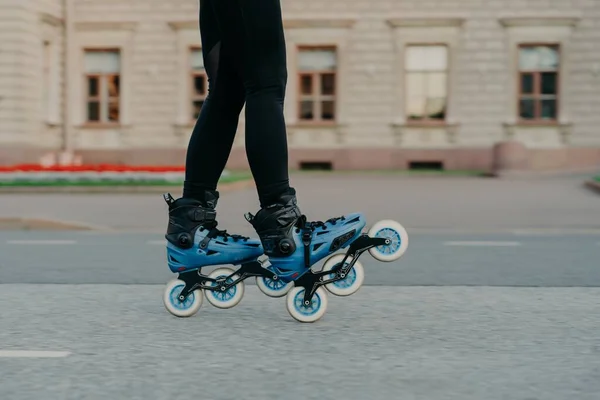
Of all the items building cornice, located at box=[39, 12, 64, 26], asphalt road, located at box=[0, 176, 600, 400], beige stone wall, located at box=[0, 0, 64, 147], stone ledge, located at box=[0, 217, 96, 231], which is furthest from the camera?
building cornice, located at box=[39, 12, 64, 26]

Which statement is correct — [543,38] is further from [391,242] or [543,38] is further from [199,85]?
[391,242]

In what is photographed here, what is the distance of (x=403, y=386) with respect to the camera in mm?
3510

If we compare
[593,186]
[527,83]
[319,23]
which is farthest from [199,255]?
[527,83]

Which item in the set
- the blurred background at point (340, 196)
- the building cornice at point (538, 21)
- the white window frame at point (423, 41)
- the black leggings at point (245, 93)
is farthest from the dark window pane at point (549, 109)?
the black leggings at point (245, 93)

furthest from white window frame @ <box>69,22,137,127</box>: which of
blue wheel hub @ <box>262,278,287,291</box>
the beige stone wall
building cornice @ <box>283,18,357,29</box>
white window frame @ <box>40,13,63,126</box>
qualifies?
blue wheel hub @ <box>262,278,287,291</box>

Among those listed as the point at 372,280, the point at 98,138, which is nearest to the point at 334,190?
the point at 98,138

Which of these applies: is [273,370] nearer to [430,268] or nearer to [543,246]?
[430,268]

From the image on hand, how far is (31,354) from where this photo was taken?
4051 mm

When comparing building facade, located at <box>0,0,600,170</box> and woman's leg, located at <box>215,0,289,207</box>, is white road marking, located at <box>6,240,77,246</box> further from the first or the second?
building facade, located at <box>0,0,600,170</box>

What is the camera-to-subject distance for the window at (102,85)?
1129 inches

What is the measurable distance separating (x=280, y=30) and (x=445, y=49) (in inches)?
920

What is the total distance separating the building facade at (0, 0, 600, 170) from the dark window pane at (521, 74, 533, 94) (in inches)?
1.1

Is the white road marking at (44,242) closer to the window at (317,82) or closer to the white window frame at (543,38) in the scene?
the window at (317,82)

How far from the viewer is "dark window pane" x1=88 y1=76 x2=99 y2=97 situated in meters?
28.8
